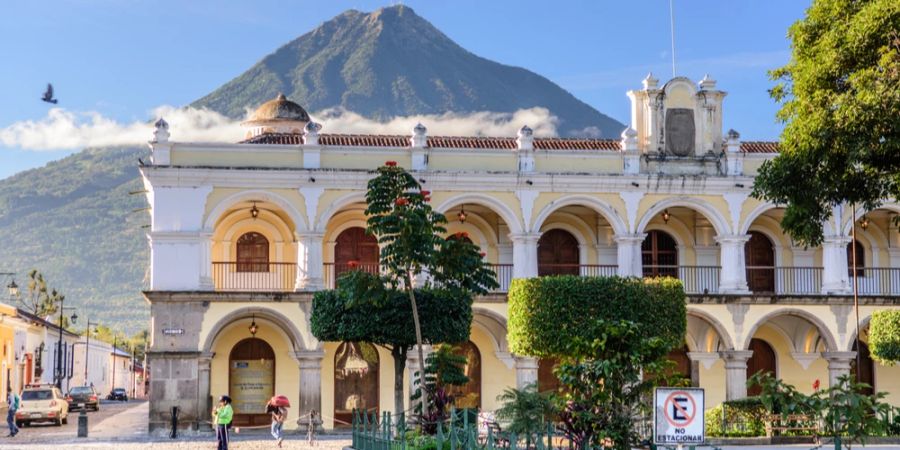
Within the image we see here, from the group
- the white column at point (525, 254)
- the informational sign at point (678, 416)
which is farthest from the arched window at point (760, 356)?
the informational sign at point (678, 416)

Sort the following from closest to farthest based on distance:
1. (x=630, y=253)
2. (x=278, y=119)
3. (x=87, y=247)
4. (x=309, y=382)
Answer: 1. (x=309, y=382)
2. (x=630, y=253)
3. (x=278, y=119)
4. (x=87, y=247)

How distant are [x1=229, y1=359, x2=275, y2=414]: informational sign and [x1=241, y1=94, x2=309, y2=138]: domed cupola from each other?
9.82m

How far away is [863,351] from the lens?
131 feet

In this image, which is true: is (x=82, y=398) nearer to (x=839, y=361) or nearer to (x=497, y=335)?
(x=497, y=335)

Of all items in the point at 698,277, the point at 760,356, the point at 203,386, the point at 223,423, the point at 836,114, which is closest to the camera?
the point at 836,114

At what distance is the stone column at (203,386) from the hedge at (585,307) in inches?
382

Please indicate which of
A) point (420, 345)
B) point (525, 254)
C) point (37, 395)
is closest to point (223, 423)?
point (420, 345)

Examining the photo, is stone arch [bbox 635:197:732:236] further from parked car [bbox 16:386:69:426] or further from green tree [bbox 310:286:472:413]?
parked car [bbox 16:386:69:426]

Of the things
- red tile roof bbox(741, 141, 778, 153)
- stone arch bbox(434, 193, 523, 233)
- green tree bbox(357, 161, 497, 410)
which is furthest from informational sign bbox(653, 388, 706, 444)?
red tile roof bbox(741, 141, 778, 153)

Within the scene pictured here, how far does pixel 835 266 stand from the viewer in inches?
1460

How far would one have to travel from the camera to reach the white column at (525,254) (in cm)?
3625

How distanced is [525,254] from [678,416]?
23.2m

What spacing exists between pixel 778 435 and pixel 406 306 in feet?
28.3

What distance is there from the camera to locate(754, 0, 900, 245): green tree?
64.6ft
